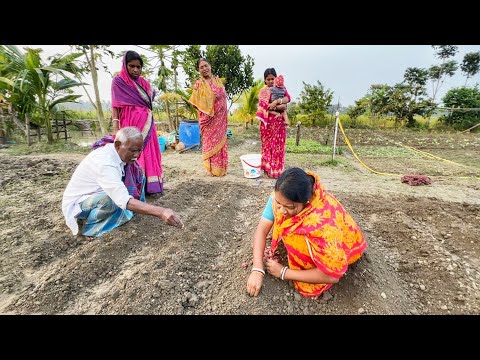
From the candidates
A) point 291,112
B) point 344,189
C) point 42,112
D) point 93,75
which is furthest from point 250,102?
point 344,189

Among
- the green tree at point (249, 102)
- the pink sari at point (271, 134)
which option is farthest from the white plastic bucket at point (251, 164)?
the green tree at point (249, 102)

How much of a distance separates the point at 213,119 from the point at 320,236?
3.34m

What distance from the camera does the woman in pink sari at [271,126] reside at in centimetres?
423

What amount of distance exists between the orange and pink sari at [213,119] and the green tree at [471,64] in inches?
645

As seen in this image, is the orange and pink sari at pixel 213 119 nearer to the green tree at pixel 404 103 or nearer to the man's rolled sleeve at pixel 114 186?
the man's rolled sleeve at pixel 114 186

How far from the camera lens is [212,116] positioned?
4355 millimetres

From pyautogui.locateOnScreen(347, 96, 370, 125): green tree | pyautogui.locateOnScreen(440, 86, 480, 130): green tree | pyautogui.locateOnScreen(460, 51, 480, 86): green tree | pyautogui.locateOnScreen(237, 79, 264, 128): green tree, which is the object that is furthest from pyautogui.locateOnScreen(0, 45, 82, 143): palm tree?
pyautogui.locateOnScreen(460, 51, 480, 86): green tree

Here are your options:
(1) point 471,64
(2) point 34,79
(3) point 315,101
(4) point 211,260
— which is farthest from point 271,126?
(1) point 471,64

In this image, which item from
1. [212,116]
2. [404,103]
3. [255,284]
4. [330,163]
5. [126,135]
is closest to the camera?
[255,284]

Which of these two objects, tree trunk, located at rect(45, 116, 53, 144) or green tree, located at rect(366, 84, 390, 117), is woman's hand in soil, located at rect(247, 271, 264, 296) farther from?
green tree, located at rect(366, 84, 390, 117)

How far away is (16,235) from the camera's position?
8.23 feet

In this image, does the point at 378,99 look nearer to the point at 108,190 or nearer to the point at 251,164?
the point at 251,164

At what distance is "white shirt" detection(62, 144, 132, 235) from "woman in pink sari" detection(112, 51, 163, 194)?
42.3 inches

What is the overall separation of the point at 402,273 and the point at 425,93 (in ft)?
45.9
